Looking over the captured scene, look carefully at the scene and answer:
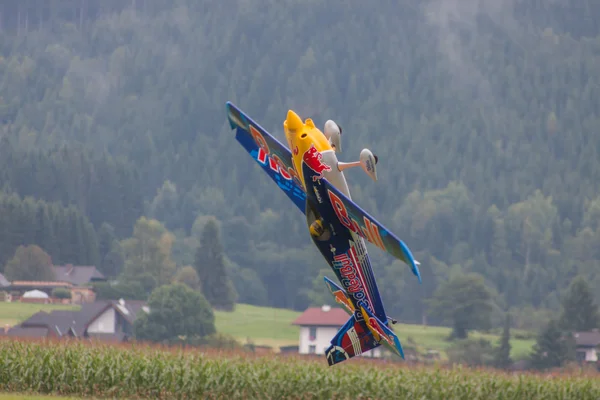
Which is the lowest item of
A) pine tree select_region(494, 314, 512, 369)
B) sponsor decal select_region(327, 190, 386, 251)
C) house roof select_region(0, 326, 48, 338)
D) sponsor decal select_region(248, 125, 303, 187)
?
sponsor decal select_region(327, 190, 386, 251)

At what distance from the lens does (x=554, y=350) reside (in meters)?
99.1

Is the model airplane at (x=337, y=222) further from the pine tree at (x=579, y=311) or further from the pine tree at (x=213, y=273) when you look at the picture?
the pine tree at (x=213, y=273)

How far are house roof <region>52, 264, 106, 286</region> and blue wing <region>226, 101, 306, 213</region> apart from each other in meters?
114

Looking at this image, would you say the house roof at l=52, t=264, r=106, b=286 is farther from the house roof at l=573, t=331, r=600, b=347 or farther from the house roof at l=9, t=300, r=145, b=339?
the house roof at l=573, t=331, r=600, b=347

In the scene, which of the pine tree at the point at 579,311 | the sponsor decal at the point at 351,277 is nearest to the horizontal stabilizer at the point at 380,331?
the sponsor decal at the point at 351,277

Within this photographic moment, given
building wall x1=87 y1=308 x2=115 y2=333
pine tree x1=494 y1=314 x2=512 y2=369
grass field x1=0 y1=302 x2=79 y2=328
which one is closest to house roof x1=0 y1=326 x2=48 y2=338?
building wall x1=87 y1=308 x2=115 y2=333

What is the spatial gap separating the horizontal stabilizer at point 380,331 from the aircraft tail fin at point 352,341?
342mm

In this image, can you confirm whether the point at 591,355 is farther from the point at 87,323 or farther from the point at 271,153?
the point at 271,153

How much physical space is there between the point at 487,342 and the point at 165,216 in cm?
10421

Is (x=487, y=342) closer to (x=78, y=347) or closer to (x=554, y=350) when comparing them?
(x=554, y=350)

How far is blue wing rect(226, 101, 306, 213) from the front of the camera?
21000 mm

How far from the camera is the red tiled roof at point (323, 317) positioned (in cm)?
10461

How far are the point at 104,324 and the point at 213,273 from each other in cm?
2837

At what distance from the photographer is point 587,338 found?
103 meters
